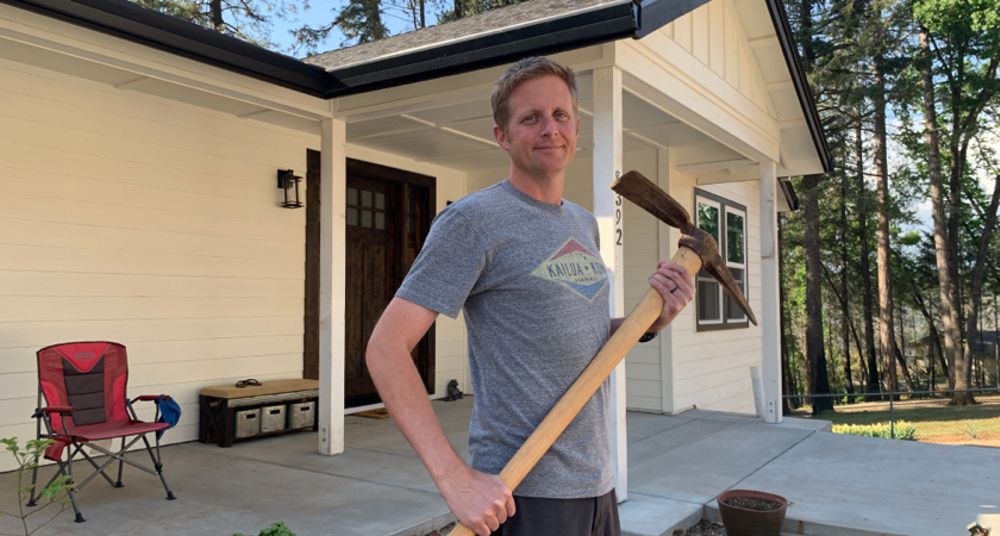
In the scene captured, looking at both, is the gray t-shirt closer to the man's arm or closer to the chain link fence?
the man's arm

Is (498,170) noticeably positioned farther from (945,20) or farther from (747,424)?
(945,20)

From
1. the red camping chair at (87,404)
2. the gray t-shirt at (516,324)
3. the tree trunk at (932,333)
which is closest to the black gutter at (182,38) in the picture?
the red camping chair at (87,404)

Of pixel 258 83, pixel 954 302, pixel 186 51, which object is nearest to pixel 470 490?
pixel 186 51

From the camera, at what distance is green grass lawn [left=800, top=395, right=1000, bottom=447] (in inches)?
388

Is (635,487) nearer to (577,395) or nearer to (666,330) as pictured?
(666,330)

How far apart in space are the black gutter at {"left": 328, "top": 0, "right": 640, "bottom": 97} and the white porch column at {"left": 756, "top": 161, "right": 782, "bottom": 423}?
3.54m

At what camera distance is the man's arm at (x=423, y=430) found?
106 centimetres

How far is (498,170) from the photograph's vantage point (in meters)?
7.45

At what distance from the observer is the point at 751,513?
3312 millimetres

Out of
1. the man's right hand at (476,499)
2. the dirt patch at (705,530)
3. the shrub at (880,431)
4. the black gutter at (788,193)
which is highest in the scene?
the black gutter at (788,193)

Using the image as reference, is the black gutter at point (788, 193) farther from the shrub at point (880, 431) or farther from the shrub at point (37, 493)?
the shrub at point (37, 493)

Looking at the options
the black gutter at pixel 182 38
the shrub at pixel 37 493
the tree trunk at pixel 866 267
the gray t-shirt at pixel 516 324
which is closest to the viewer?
the gray t-shirt at pixel 516 324

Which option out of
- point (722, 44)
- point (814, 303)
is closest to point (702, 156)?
point (722, 44)

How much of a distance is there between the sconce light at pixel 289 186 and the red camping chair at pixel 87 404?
1.95 m
